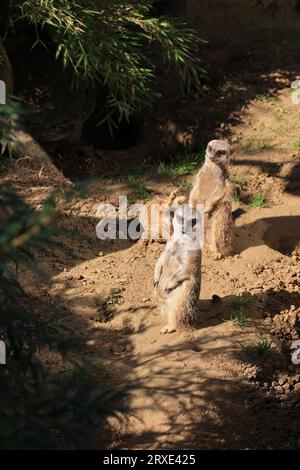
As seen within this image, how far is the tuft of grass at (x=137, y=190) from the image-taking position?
22.5 ft

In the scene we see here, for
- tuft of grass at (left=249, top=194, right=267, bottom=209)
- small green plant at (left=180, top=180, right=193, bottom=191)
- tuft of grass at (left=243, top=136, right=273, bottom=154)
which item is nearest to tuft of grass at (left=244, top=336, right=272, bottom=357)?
tuft of grass at (left=249, top=194, right=267, bottom=209)

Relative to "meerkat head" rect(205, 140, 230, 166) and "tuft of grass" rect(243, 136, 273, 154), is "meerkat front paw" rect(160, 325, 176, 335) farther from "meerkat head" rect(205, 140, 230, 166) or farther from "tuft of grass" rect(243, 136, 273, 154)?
"tuft of grass" rect(243, 136, 273, 154)

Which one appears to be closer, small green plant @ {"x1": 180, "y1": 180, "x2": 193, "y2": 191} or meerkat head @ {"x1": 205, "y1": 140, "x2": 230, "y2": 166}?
meerkat head @ {"x1": 205, "y1": 140, "x2": 230, "y2": 166}

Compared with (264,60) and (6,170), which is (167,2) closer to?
(264,60)

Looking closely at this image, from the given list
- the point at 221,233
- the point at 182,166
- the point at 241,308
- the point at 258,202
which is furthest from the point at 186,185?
the point at 241,308

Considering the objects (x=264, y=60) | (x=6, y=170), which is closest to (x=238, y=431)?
(x=6, y=170)

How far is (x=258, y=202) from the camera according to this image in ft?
22.8

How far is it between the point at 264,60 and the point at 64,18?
3.32m

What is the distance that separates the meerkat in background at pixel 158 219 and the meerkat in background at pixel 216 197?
239 millimetres

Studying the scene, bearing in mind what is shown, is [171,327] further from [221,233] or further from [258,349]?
[221,233]

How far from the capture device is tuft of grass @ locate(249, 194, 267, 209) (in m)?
6.93

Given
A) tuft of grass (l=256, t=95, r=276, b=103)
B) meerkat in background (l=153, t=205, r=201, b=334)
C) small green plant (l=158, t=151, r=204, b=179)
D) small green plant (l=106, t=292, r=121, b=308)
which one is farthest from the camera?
tuft of grass (l=256, t=95, r=276, b=103)

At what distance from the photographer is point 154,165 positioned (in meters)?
7.69

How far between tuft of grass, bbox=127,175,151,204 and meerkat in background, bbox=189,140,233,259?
0.64 metres
